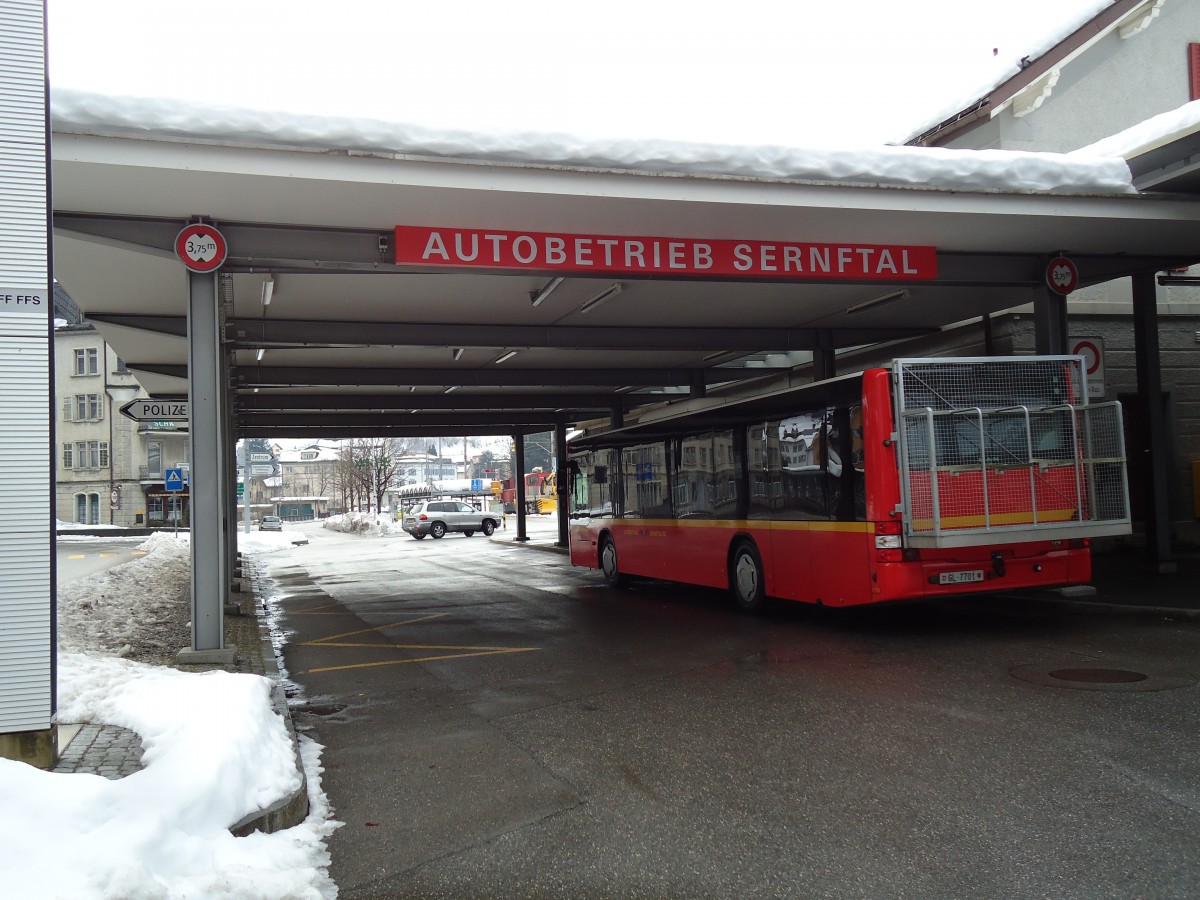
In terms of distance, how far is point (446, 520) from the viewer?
48562mm

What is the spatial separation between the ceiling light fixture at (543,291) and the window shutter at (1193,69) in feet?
53.7

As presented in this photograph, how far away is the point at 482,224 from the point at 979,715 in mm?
6767

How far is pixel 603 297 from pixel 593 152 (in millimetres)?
4647

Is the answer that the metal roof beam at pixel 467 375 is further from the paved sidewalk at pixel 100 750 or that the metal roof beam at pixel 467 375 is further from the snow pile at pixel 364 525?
the snow pile at pixel 364 525

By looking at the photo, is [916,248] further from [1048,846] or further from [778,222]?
[1048,846]

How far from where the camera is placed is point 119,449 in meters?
66.2

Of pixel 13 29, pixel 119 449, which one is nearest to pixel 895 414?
pixel 13 29

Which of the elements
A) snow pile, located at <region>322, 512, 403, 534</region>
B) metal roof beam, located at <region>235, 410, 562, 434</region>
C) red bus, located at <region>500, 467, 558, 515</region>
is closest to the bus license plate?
metal roof beam, located at <region>235, 410, 562, 434</region>

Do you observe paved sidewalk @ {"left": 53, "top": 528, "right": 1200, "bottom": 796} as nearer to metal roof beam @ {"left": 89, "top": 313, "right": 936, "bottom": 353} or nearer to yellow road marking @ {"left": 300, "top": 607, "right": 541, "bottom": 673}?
yellow road marking @ {"left": 300, "top": 607, "right": 541, "bottom": 673}

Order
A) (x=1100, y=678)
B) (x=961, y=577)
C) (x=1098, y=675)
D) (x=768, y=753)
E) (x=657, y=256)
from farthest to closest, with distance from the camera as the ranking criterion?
(x=657, y=256) → (x=961, y=577) → (x=1098, y=675) → (x=1100, y=678) → (x=768, y=753)

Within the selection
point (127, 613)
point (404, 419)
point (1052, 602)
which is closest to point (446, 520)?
point (404, 419)

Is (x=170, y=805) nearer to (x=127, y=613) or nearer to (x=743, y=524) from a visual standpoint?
(x=743, y=524)

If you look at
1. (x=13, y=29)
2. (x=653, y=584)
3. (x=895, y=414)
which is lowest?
(x=653, y=584)

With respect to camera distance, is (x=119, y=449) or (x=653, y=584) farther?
(x=119, y=449)
